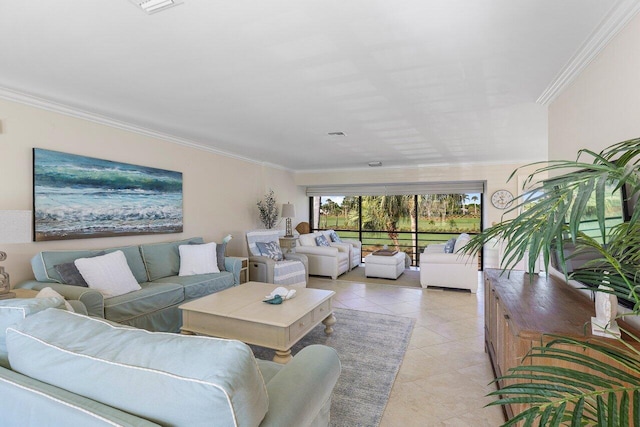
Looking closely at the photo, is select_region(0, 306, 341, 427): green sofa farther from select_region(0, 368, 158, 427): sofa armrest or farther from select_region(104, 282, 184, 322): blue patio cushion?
select_region(104, 282, 184, 322): blue patio cushion

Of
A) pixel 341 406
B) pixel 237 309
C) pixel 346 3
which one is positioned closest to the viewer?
pixel 346 3

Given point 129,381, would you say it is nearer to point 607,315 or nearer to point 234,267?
point 607,315

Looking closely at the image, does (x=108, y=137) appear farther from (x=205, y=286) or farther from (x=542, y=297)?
(x=542, y=297)

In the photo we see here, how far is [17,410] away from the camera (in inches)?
35.0

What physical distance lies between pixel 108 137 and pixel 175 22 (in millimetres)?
2475

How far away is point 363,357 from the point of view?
2775 mm

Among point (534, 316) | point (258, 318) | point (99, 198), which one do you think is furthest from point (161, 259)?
point (534, 316)

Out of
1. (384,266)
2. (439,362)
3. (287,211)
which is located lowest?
(439,362)

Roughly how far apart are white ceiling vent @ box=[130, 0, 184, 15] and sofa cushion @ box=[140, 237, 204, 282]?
2836 millimetres

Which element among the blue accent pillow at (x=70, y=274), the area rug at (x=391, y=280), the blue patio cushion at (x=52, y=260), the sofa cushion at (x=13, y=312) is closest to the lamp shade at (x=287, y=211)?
the area rug at (x=391, y=280)

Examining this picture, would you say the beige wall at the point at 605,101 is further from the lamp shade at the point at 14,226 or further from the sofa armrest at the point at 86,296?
the lamp shade at the point at 14,226

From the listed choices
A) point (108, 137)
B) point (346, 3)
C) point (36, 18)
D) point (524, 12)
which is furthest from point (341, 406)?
point (108, 137)

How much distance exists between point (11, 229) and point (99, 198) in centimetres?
121

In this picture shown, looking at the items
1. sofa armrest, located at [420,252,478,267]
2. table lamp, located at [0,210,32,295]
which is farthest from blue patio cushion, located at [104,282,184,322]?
sofa armrest, located at [420,252,478,267]
